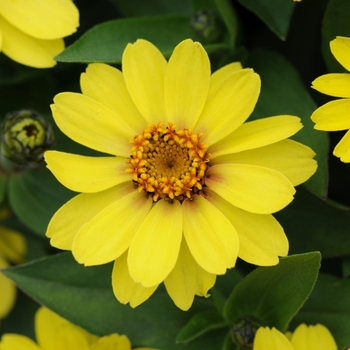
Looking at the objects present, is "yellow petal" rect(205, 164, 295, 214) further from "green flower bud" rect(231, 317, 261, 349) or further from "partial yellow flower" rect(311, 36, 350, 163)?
"green flower bud" rect(231, 317, 261, 349)

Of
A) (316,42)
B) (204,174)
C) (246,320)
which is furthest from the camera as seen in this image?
(316,42)

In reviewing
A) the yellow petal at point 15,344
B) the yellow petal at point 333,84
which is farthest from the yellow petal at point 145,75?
the yellow petal at point 15,344

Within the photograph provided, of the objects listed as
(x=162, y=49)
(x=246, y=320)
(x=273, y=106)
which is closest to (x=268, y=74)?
(x=273, y=106)

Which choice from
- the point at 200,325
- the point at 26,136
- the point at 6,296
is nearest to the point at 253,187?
the point at 200,325

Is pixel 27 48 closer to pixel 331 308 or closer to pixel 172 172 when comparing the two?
pixel 172 172

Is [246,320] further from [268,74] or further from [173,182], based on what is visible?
[268,74]

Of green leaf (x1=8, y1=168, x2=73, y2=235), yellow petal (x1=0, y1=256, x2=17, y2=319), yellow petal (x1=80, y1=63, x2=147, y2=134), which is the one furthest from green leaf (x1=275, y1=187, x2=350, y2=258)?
yellow petal (x1=0, y1=256, x2=17, y2=319)
